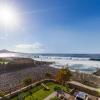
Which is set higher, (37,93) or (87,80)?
(37,93)

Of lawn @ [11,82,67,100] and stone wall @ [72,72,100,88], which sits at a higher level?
lawn @ [11,82,67,100]

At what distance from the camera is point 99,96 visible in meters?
29.8

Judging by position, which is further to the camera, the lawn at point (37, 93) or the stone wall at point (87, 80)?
the stone wall at point (87, 80)

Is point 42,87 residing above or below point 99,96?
above

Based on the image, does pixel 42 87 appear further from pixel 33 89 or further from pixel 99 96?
pixel 99 96

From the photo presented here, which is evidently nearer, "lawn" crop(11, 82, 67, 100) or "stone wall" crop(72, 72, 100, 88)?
"lawn" crop(11, 82, 67, 100)

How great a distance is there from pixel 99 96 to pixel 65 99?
935 centimetres

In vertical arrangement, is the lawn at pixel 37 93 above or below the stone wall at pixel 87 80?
above

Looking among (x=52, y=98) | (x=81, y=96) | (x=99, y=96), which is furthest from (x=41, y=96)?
(x=99, y=96)

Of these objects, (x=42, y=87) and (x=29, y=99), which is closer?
(x=29, y=99)

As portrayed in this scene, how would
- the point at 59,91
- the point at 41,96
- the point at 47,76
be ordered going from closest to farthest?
1. the point at 41,96
2. the point at 59,91
3. the point at 47,76

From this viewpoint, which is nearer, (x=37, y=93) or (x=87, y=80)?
(x=37, y=93)

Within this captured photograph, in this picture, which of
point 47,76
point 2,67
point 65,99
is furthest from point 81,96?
point 2,67

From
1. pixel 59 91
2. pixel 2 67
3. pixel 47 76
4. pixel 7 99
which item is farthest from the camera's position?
pixel 2 67
